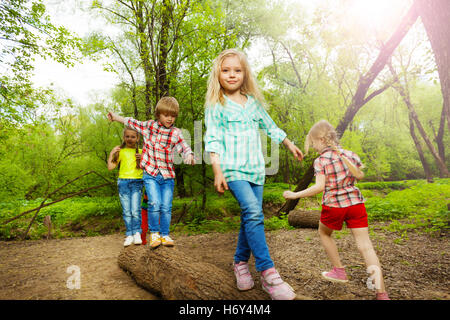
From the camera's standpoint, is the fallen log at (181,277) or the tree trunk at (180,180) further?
the tree trunk at (180,180)

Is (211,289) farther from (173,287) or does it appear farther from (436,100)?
(436,100)

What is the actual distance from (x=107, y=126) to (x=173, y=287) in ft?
35.3

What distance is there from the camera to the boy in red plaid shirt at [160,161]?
3.12 metres

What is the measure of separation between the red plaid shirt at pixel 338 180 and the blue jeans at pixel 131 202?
252cm

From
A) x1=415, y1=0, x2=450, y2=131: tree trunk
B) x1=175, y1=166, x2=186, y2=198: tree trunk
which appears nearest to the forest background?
x1=175, y1=166, x2=186, y2=198: tree trunk

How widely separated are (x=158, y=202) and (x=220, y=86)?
5.16ft

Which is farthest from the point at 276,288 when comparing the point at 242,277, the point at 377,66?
the point at 377,66

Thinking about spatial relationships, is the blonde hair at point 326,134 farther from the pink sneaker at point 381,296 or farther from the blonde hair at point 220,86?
the pink sneaker at point 381,296

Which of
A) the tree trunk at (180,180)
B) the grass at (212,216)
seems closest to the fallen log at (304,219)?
the grass at (212,216)

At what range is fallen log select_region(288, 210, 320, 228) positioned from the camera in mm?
6371

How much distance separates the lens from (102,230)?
30.2 feet

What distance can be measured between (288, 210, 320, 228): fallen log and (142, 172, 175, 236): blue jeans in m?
4.30
